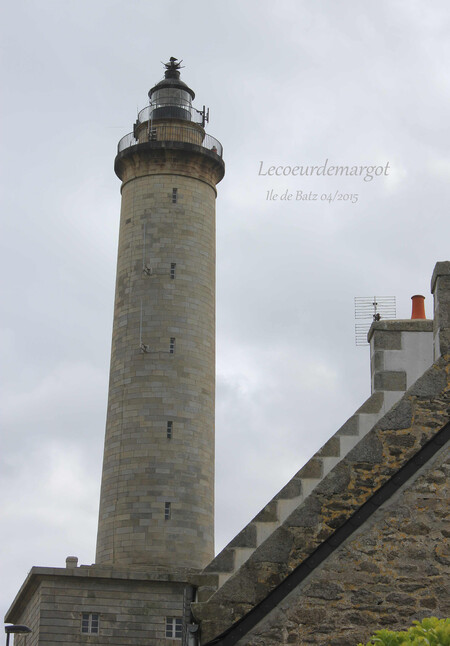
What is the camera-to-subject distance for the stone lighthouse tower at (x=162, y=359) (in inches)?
1567

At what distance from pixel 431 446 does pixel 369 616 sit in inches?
51.4

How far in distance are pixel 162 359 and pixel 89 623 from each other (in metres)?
9.34

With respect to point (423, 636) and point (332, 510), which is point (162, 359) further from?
point (423, 636)

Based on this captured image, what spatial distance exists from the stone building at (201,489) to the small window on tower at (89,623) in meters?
0.04

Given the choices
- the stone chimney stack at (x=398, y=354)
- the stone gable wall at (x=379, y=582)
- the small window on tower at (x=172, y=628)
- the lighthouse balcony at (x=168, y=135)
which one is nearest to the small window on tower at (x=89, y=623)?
the small window on tower at (x=172, y=628)

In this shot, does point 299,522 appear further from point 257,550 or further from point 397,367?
point 397,367

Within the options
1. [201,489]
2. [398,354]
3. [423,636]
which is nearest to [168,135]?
[201,489]

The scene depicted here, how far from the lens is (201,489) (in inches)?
1607

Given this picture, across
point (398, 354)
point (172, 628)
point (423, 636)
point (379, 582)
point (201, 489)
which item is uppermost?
point (201, 489)

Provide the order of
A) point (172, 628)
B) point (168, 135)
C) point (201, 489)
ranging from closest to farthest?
point (172, 628) < point (201, 489) < point (168, 135)

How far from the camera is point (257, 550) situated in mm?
9023

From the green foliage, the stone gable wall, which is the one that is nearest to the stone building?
the stone gable wall

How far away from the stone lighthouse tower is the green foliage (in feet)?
106

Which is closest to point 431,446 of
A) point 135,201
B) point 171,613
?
point 171,613
